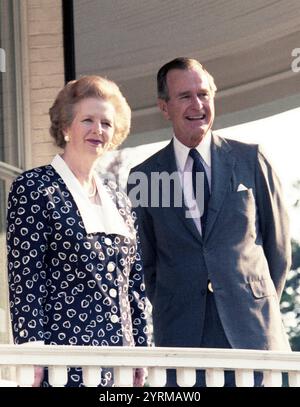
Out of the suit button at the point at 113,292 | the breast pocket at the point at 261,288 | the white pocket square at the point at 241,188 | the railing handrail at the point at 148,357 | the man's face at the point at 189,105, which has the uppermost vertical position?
the man's face at the point at 189,105

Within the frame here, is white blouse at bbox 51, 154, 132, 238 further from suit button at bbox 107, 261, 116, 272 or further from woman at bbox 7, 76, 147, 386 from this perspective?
suit button at bbox 107, 261, 116, 272

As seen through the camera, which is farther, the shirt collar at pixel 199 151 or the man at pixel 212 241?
the shirt collar at pixel 199 151

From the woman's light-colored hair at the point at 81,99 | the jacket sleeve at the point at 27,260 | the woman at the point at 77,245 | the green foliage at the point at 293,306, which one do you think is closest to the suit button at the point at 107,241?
the woman at the point at 77,245

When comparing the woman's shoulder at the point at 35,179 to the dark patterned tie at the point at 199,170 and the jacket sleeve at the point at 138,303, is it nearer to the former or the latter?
the jacket sleeve at the point at 138,303

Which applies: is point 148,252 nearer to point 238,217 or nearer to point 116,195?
point 238,217

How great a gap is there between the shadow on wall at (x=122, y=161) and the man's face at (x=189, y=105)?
69.7 inches

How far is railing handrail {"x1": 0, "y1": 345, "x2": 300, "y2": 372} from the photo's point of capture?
262 inches

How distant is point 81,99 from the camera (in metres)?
7.06

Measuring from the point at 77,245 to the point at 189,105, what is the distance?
48.3 inches

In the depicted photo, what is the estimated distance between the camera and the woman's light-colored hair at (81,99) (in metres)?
7.07

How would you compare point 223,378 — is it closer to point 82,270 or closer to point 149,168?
point 82,270

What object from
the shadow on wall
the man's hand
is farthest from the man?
the shadow on wall

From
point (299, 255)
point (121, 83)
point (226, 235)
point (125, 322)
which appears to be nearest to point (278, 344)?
point (226, 235)

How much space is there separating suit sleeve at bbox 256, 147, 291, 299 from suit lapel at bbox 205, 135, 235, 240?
0.46 ft
